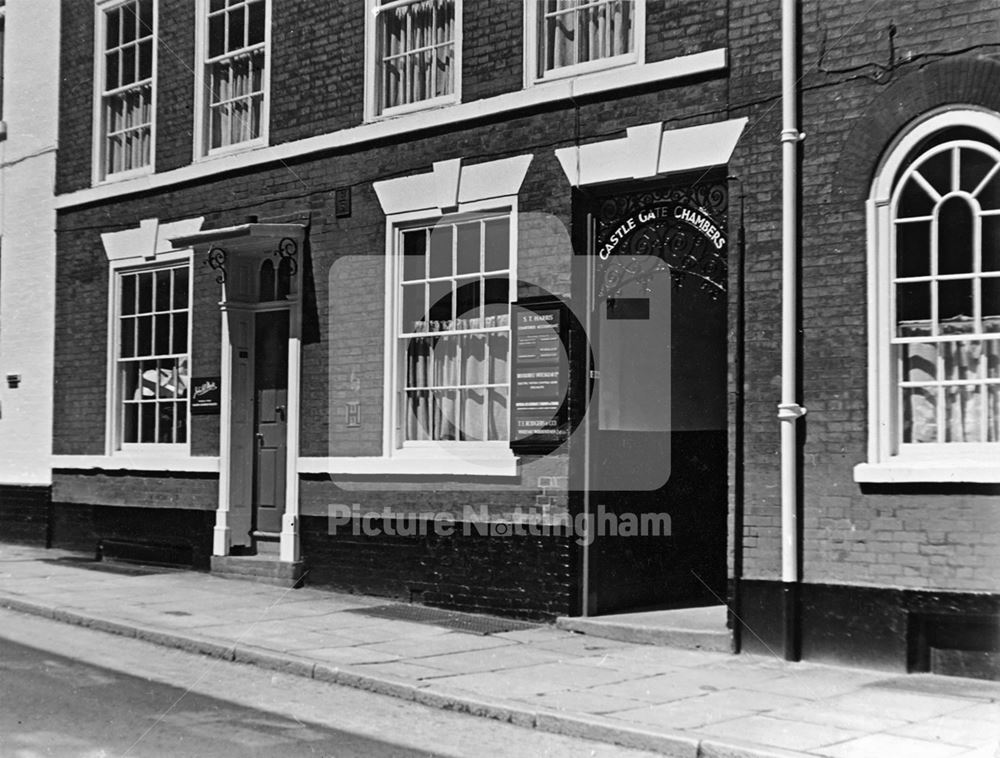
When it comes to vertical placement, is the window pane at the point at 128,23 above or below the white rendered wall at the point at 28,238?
above

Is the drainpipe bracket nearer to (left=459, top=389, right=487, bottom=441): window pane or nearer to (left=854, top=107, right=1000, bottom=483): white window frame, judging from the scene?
(left=854, top=107, right=1000, bottom=483): white window frame

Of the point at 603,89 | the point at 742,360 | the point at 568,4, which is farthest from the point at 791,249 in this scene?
the point at 568,4

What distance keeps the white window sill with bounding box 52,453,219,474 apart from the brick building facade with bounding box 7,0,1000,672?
0.16 feet

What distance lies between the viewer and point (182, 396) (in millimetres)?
13875

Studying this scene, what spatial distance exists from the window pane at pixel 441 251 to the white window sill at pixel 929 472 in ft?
14.5

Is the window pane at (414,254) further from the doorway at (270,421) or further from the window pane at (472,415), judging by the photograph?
the doorway at (270,421)

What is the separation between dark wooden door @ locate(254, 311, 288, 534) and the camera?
13.0 meters

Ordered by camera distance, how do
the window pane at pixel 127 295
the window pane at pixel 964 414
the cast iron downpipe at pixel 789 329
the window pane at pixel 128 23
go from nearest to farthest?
the window pane at pixel 964 414 → the cast iron downpipe at pixel 789 329 → the window pane at pixel 127 295 → the window pane at pixel 128 23

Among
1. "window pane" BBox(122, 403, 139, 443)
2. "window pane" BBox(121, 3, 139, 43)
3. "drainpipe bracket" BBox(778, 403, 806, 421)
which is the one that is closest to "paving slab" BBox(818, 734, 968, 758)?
"drainpipe bracket" BBox(778, 403, 806, 421)

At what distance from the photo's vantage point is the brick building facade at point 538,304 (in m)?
8.43

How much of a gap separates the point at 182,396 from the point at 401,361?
3.53 metres

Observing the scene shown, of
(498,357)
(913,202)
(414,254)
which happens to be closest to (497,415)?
(498,357)

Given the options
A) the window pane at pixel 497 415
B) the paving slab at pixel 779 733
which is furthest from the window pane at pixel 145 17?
the paving slab at pixel 779 733

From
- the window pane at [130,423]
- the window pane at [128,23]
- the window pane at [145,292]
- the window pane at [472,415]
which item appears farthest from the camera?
the window pane at [128,23]
